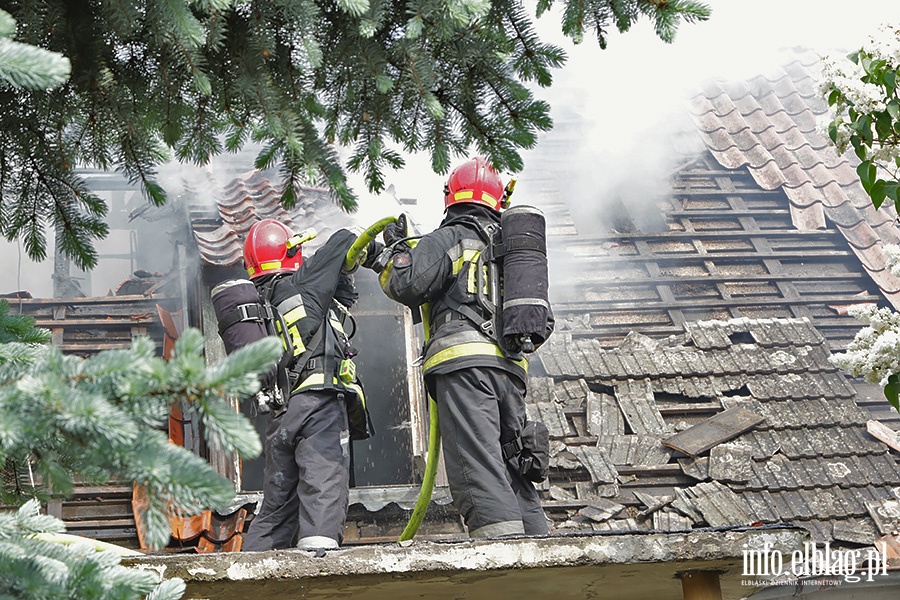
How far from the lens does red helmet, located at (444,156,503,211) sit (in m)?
5.25

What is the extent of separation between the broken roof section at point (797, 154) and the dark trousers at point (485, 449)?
16.1 feet

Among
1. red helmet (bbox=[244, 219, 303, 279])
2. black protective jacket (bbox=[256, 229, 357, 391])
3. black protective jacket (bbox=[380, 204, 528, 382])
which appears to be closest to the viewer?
Result: black protective jacket (bbox=[380, 204, 528, 382])

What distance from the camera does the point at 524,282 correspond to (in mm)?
4738

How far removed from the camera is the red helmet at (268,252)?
6.03 meters

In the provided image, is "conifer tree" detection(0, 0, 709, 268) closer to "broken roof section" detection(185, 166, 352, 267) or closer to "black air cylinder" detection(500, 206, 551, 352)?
"black air cylinder" detection(500, 206, 551, 352)

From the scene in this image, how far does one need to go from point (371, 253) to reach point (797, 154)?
6.66 metres

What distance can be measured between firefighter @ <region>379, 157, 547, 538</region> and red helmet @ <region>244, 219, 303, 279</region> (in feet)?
3.67

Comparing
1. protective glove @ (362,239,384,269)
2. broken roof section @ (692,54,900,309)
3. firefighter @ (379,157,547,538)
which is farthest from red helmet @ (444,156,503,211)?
broken roof section @ (692,54,900,309)

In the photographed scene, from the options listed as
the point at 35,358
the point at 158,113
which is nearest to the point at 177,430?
the point at 158,113

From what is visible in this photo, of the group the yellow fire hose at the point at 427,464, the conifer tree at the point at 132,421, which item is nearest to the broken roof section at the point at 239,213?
the yellow fire hose at the point at 427,464

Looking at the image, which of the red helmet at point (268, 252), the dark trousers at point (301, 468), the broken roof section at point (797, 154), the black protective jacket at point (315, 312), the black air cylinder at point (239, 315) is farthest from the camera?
the broken roof section at point (797, 154)

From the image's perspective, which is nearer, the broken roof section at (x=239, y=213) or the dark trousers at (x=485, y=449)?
the dark trousers at (x=485, y=449)

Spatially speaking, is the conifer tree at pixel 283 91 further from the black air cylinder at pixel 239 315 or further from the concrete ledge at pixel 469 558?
the black air cylinder at pixel 239 315

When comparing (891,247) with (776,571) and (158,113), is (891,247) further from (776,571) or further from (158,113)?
(158,113)
